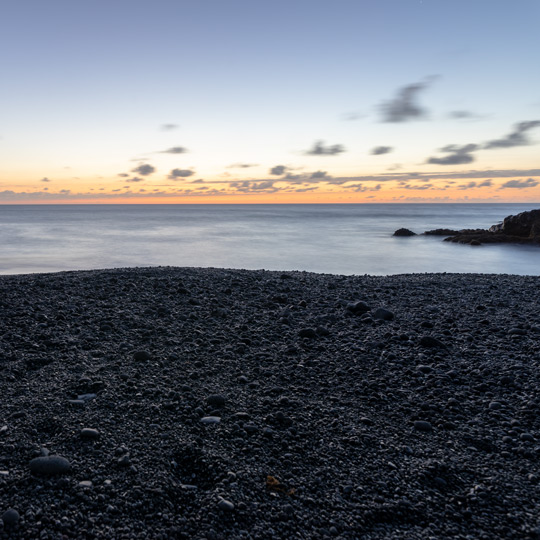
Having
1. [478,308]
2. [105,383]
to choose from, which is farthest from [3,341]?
[478,308]

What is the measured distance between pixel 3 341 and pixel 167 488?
3198mm

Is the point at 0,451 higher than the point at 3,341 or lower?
lower

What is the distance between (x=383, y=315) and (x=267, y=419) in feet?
9.01

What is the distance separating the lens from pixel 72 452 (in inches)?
109

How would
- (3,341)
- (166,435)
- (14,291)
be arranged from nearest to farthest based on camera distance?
(166,435) → (3,341) → (14,291)

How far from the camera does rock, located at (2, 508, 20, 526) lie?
2.18 metres

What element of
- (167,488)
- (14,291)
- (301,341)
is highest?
(14,291)

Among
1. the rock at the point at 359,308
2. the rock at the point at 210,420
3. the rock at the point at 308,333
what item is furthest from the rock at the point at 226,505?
the rock at the point at 359,308

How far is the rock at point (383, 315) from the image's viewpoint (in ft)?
17.9

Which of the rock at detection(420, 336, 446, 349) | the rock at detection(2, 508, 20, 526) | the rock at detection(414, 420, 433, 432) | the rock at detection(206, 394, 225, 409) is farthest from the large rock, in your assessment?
the rock at detection(2, 508, 20, 526)

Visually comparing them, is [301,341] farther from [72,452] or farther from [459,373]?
[72,452]

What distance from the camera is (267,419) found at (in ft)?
10.6

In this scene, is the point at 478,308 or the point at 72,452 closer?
the point at 72,452

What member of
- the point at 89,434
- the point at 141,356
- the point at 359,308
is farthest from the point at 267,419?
the point at 359,308
